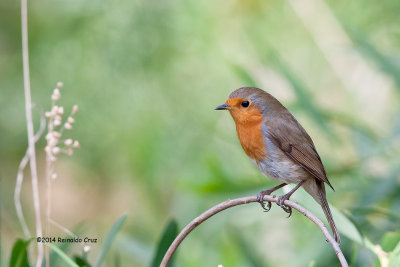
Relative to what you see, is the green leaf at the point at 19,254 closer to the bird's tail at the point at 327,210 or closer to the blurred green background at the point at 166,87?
the bird's tail at the point at 327,210

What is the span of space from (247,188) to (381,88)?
109 cm

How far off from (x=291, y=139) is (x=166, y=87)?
2.02 m

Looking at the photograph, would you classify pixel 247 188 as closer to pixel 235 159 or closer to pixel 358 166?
pixel 358 166

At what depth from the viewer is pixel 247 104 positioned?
6.75 ft

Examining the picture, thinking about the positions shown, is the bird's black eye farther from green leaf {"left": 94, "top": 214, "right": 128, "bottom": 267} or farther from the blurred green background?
the blurred green background

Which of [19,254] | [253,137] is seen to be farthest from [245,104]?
[19,254]

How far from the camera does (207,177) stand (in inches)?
111

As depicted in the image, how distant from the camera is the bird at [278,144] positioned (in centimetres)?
209

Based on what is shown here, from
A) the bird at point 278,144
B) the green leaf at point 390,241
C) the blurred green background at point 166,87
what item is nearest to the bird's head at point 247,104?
the bird at point 278,144

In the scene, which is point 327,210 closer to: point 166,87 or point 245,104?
point 245,104

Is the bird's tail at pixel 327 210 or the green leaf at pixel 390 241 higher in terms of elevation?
the bird's tail at pixel 327 210

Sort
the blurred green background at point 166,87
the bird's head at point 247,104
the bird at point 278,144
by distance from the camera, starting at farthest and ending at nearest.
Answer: the blurred green background at point 166,87 → the bird at point 278,144 → the bird's head at point 247,104

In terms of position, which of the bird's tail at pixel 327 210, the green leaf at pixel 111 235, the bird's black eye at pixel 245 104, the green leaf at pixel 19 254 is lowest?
the bird's tail at pixel 327 210

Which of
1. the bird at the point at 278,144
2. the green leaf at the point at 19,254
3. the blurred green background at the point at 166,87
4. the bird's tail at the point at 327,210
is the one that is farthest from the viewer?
the blurred green background at the point at 166,87
